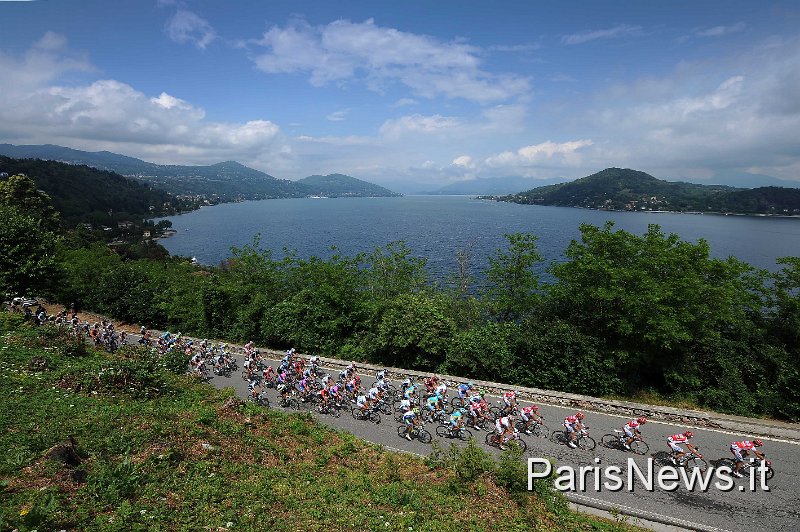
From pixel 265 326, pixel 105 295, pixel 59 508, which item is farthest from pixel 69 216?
pixel 59 508

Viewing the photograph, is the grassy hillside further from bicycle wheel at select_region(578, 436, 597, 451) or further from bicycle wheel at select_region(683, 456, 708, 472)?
bicycle wheel at select_region(683, 456, 708, 472)

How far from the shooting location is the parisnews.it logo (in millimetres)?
10984

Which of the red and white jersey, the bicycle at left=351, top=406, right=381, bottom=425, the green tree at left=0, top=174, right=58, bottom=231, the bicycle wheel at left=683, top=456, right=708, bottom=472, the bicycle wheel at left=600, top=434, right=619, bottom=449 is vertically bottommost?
the bicycle at left=351, top=406, right=381, bottom=425

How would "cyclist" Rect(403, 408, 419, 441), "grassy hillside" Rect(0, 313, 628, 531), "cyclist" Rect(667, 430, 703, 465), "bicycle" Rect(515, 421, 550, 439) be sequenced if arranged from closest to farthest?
"grassy hillside" Rect(0, 313, 628, 531)
"cyclist" Rect(667, 430, 703, 465)
"cyclist" Rect(403, 408, 419, 441)
"bicycle" Rect(515, 421, 550, 439)

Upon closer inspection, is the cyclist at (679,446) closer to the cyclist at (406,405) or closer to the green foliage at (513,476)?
the green foliage at (513,476)

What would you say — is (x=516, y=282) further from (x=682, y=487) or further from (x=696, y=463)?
(x=682, y=487)

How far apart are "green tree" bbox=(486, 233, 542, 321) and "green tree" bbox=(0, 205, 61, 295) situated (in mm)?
29339

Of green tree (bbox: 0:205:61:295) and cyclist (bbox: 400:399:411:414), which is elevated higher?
green tree (bbox: 0:205:61:295)

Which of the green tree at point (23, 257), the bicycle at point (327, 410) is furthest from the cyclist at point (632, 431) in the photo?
the green tree at point (23, 257)

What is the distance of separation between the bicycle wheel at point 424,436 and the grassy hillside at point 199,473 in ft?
6.39

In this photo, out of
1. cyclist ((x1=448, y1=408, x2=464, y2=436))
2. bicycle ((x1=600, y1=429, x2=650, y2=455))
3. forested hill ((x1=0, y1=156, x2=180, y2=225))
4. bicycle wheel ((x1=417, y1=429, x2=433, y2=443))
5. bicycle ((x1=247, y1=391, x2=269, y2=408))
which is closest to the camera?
bicycle ((x1=600, y1=429, x2=650, y2=455))

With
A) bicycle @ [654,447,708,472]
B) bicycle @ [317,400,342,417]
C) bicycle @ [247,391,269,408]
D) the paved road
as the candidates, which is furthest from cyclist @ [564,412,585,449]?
bicycle @ [247,391,269,408]

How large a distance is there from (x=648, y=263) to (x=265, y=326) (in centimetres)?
2149

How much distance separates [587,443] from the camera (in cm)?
1302
